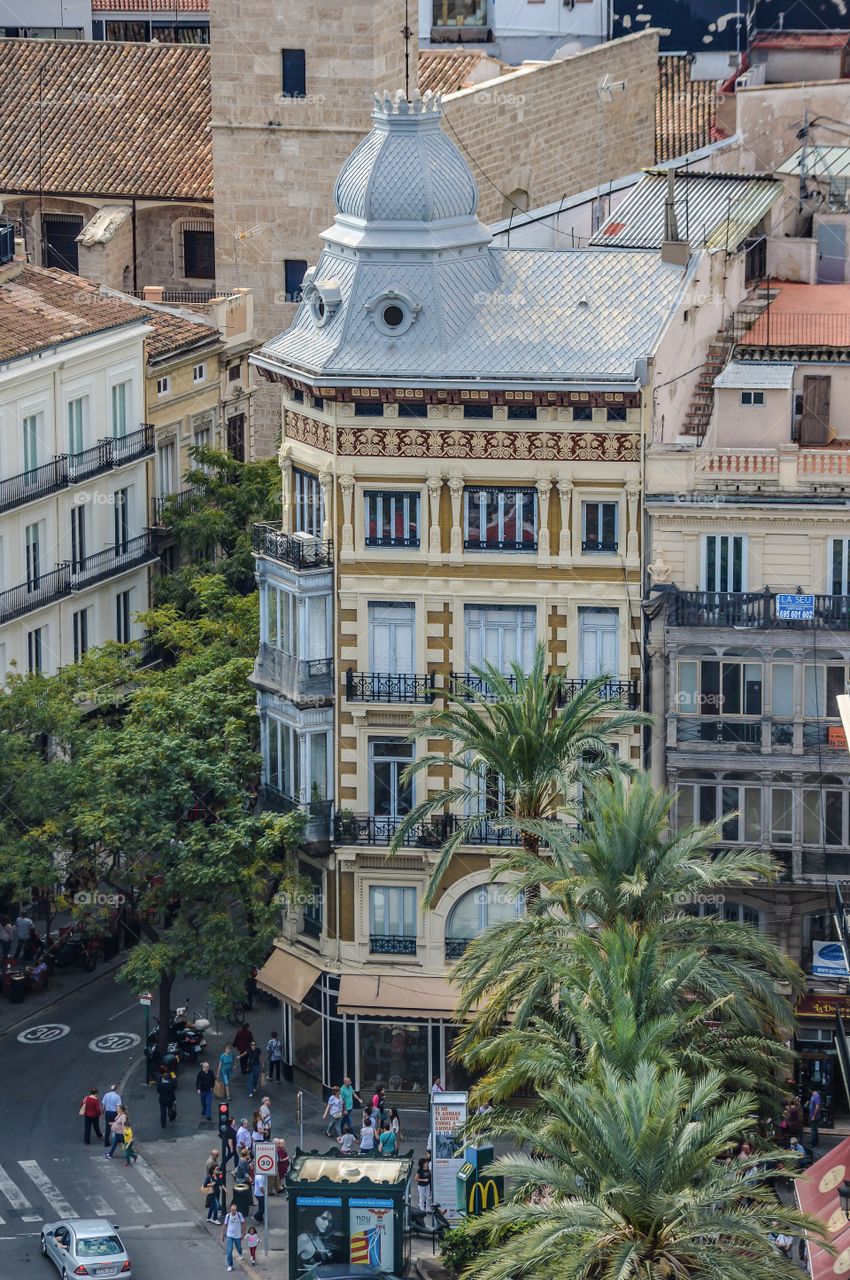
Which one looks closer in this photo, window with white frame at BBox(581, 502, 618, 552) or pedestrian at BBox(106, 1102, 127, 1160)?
pedestrian at BBox(106, 1102, 127, 1160)

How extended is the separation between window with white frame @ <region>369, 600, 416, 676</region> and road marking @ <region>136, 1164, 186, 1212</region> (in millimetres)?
14474

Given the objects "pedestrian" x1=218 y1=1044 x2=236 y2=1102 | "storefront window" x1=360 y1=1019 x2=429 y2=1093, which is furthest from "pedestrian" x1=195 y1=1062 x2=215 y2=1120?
"storefront window" x1=360 y1=1019 x2=429 y2=1093

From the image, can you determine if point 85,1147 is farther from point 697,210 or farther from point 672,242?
point 697,210

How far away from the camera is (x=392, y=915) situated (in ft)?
343

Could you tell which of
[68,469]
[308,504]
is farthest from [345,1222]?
[68,469]

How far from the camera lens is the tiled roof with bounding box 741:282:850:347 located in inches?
4272

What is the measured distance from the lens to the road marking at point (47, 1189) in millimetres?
96375

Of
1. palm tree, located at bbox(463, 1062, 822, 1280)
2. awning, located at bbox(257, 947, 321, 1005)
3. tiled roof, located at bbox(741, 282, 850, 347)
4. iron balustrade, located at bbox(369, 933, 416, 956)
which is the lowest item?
awning, located at bbox(257, 947, 321, 1005)

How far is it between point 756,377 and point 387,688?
13527 millimetres

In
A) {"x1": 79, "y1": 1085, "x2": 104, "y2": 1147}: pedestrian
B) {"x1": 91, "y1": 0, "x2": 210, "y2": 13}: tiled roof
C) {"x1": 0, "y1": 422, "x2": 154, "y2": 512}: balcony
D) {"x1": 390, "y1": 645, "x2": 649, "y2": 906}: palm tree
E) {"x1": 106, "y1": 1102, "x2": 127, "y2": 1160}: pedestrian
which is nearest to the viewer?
{"x1": 390, "y1": 645, "x2": 649, "y2": 906}: palm tree

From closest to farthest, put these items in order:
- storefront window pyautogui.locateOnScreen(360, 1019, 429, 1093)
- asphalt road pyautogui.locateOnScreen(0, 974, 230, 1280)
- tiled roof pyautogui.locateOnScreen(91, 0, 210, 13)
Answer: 1. asphalt road pyautogui.locateOnScreen(0, 974, 230, 1280)
2. storefront window pyautogui.locateOnScreen(360, 1019, 429, 1093)
3. tiled roof pyautogui.locateOnScreen(91, 0, 210, 13)

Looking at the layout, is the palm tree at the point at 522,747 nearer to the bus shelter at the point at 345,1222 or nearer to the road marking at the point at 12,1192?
the bus shelter at the point at 345,1222

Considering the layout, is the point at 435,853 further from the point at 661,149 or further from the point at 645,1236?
the point at 661,149

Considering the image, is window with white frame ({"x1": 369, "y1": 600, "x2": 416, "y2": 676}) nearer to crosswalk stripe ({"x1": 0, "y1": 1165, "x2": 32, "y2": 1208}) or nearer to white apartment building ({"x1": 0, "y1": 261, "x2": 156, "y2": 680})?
white apartment building ({"x1": 0, "y1": 261, "x2": 156, "y2": 680})
